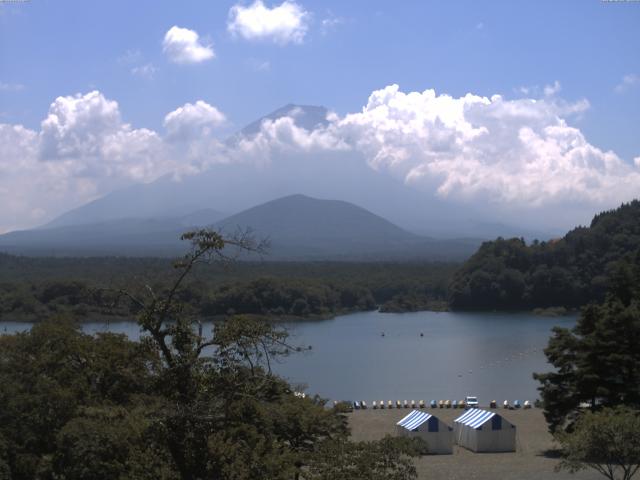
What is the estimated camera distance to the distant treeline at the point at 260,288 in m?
37.7

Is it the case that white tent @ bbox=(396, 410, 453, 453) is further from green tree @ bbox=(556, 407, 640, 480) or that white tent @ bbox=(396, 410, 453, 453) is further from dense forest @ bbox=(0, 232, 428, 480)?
dense forest @ bbox=(0, 232, 428, 480)

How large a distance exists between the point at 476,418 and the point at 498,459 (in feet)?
3.94

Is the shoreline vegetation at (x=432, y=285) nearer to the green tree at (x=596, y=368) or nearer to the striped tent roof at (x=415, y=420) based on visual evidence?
the striped tent roof at (x=415, y=420)

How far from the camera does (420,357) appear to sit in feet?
94.3

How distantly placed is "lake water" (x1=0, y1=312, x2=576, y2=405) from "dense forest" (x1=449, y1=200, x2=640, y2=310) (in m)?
3.36

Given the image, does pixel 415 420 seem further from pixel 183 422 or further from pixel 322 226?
pixel 322 226

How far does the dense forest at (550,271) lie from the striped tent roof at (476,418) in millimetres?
30057

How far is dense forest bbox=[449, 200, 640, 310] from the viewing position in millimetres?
44312

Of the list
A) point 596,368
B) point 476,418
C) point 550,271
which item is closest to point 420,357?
point 476,418

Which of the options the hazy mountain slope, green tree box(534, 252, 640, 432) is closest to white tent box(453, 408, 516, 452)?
green tree box(534, 252, 640, 432)

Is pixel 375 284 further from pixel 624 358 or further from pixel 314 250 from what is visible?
pixel 314 250

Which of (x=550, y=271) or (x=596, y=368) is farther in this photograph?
(x=550, y=271)

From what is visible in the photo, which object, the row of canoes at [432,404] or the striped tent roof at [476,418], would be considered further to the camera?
the row of canoes at [432,404]

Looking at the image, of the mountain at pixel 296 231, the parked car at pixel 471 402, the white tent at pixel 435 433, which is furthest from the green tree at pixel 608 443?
the mountain at pixel 296 231
